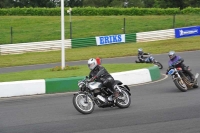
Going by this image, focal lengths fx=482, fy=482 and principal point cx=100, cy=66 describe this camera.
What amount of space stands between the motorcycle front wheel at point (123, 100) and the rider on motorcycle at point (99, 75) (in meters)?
0.19

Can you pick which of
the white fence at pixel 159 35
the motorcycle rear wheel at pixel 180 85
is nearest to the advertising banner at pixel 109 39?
the white fence at pixel 159 35

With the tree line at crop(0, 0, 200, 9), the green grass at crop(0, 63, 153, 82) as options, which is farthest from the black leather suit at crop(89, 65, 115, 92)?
the tree line at crop(0, 0, 200, 9)

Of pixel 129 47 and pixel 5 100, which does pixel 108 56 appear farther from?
pixel 5 100

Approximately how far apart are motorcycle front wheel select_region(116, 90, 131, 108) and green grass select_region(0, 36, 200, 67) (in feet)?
57.1

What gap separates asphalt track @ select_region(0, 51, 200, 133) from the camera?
9648 mm

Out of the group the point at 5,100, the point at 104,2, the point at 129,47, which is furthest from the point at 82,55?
the point at 104,2

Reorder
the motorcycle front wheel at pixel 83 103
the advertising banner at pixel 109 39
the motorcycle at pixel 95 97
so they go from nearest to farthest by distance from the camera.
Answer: the motorcycle front wheel at pixel 83 103
the motorcycle at pixel 95 97
the advertising banner at pixel 109 39

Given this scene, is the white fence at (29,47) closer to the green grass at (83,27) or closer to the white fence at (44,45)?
the white fence at (44,45)

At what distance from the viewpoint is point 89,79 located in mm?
11797

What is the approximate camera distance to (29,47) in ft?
113

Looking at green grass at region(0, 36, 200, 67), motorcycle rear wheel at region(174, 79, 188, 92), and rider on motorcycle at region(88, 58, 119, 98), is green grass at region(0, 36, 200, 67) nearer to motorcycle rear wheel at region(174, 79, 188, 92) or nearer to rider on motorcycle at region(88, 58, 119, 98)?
motorcycle rear wheel at region(174, 79, 188, 92)

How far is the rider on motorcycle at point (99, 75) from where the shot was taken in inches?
468

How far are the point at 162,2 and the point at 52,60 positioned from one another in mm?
53830

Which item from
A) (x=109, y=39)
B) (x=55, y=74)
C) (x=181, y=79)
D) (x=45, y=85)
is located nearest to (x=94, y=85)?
(x=45, y=85)
